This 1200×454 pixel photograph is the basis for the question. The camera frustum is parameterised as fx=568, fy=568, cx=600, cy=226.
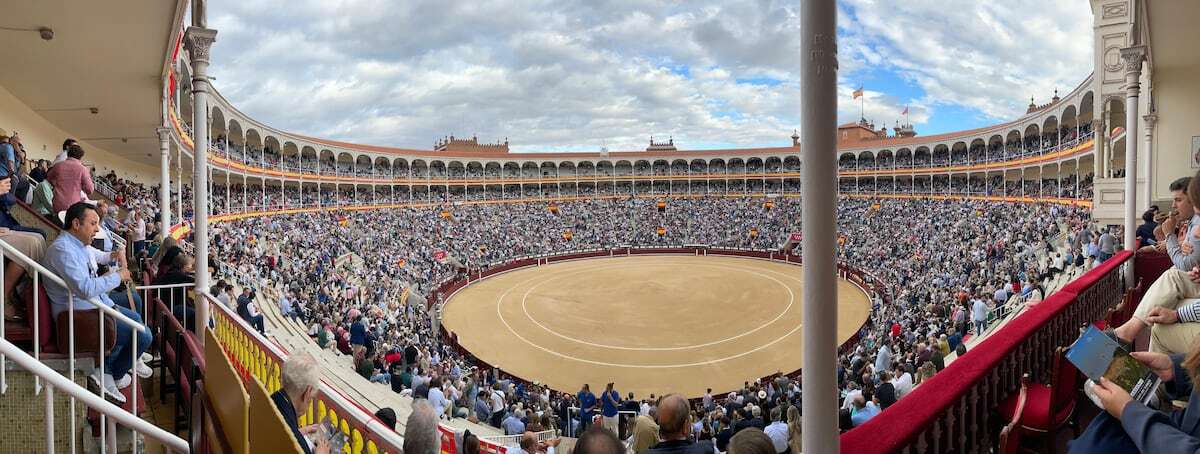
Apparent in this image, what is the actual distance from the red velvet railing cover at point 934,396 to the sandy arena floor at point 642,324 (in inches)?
491

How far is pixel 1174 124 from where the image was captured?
12617 mm

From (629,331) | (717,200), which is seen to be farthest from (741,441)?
(717,200)

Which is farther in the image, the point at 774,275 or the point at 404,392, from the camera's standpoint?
the point at 774,275

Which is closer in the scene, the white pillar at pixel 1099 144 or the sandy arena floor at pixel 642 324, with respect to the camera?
the white pillar at pixel 1099 144

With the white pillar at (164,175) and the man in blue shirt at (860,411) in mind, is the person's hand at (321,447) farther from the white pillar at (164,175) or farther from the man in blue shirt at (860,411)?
the white pillar at (164,175)

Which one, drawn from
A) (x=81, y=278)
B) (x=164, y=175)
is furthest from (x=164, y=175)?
(x=81, y=278)

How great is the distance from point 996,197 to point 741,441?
46570mm

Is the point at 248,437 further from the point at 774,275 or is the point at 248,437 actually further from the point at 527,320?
the point at 774,275

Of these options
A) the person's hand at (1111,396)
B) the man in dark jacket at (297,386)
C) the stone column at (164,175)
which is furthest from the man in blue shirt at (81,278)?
the stone column at (164,175)

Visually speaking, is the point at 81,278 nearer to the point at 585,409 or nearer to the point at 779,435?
the point at 779,435

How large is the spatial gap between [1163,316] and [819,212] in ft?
8.09

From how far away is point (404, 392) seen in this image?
39.9 ft

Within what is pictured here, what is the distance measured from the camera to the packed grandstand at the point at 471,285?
3.28 m

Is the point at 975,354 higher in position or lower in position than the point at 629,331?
higher
